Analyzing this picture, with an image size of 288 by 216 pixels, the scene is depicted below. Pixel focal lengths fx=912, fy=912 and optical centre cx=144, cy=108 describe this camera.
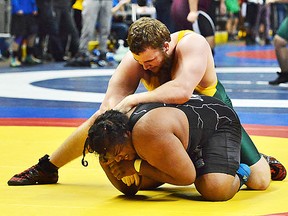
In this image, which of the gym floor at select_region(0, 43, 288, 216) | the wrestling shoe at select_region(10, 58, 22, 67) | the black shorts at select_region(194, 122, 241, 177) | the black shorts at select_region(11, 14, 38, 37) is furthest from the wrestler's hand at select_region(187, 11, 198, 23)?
the black shorts at select_region(194, 122, 241, 177)

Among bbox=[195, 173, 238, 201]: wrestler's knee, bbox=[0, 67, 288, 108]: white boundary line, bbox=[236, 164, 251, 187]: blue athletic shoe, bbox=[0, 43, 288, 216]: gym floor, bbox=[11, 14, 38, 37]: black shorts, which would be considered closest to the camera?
bbox=[0, 43, 288, 216]: gym floor

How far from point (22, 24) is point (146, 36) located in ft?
28.3

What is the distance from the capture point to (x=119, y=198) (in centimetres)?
411

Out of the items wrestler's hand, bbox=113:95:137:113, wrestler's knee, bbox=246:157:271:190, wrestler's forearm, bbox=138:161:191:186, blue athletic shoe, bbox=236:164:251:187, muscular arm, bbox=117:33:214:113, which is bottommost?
wrestler's knee, bbox=246:157:271:190

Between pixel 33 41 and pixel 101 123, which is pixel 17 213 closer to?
pixel 101 123

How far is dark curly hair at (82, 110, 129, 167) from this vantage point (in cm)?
377

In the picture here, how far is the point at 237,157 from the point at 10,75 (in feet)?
24.8

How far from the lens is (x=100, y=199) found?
13.4 feet

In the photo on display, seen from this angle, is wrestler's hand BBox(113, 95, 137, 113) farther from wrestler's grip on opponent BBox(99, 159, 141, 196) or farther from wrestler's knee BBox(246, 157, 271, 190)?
wrestler's knee BBox(246, 157, 271, 190)

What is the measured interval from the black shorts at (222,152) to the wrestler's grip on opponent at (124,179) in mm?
289

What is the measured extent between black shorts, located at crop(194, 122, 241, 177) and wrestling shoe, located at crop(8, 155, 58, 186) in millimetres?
805

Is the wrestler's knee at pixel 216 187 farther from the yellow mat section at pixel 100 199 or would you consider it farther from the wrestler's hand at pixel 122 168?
the wrestler's hand at pixel 122 168

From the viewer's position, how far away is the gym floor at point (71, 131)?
388 cm

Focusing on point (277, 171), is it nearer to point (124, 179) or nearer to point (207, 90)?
point (207, 90)
